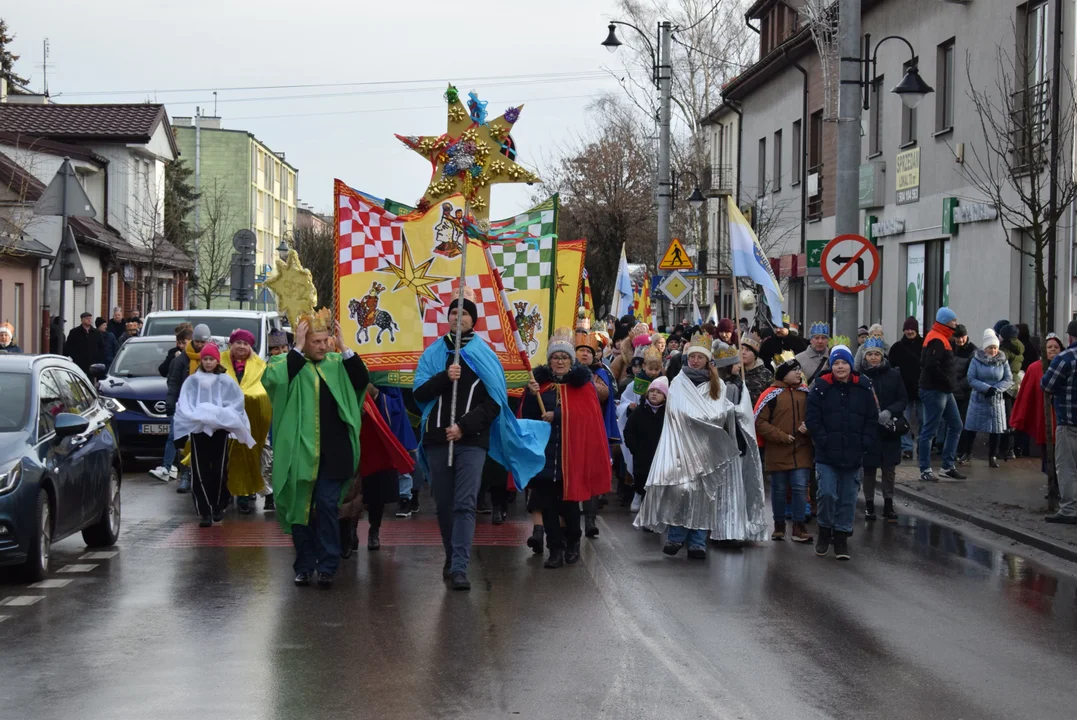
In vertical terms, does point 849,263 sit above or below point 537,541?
above

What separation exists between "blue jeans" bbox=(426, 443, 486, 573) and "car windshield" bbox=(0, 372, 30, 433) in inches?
113

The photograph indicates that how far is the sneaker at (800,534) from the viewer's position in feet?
41.6

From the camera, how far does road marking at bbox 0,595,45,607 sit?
9.41 m

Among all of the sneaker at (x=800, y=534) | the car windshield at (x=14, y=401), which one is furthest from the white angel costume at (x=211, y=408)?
the sneaker at (x=800, y=534)

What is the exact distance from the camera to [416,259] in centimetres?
1339

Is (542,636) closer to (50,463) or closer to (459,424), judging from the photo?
(459,424)

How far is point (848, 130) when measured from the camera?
1806 centimetres

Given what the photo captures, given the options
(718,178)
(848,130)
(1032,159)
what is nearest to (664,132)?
(718,178)

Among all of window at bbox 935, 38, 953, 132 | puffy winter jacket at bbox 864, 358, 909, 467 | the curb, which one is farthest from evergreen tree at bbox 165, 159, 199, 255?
puffy winter jacket at bbox 864, 358, 909, 467

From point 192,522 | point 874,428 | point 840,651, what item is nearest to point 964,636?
point 840,651

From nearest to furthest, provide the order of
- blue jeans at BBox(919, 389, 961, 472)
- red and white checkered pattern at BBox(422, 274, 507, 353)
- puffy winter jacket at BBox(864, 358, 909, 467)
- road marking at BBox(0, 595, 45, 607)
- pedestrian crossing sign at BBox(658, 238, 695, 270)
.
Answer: road marking at BBox(0, 595, 45, 607) → red and white checkered pattern at BBox(422, 274, 507, 353) → puffy winter jacket at BBox(864, 358, 909, 467) → blue jeans at BBox(919, 389, 961, 472) → pedestrian crossing sign at BBox(658, 238, 695, 270)

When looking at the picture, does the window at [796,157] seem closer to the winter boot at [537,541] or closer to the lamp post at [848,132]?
the lamp post at [848,132]

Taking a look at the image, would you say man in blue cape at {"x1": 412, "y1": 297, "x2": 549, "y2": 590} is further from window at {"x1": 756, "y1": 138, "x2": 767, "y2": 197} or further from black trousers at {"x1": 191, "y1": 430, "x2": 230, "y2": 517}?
window at {"x1": 756, "y1": 138, "x2": 767, "y2": 197}

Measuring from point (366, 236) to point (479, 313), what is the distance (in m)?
1.40
